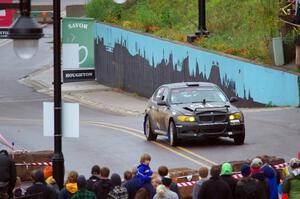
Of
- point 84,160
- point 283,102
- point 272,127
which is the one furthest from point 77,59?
point 283,102

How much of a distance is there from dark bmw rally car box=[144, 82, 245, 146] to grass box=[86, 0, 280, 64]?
1092cm

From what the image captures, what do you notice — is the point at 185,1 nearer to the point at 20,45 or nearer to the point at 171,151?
the point at 171,151

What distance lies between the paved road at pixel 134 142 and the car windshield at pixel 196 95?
4.04ft

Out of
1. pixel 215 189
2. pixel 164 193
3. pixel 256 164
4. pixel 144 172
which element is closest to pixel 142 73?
pixel 144 172

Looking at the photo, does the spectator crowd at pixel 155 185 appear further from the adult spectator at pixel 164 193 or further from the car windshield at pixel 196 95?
the car windshield at pixel 196 95

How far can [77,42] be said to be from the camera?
1875cm

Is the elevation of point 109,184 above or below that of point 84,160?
above

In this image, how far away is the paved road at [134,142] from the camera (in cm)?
2442

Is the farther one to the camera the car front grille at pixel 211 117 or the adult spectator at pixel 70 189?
the car front grille at pixel 211 117

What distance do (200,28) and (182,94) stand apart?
53.0ft

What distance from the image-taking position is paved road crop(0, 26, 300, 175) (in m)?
24.4

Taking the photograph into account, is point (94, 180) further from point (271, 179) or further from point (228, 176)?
point (271, 179)

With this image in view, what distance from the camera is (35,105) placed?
Answer: 46.1 metres

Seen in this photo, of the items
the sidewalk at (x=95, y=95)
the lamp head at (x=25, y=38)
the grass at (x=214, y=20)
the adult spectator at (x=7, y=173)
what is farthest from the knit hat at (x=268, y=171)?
the sidewalk at (x=95, y=95)
